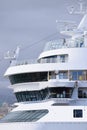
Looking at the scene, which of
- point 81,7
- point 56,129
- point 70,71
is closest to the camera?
point 56,129

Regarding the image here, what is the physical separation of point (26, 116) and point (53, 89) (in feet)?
8.39

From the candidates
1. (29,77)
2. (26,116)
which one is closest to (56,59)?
(29,77)

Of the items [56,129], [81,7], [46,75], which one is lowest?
[56,129]

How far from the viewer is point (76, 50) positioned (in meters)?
50.7

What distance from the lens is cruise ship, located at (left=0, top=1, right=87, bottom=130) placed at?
47.3 m

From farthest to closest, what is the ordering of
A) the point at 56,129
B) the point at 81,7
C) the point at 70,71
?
the point at 81,7
the point at 70,71
the point at 56,129

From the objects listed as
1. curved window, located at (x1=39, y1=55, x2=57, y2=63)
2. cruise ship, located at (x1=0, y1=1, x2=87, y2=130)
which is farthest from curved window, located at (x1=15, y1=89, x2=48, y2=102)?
curved window, located at (x1=39, y1=55, x2=57, y2=63)

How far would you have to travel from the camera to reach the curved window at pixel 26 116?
158ft

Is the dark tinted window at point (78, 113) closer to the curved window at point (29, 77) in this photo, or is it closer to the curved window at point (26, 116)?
the curved window at point (26, 116)

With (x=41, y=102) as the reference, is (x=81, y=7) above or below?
above

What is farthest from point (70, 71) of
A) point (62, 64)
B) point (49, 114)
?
point (49, 114)

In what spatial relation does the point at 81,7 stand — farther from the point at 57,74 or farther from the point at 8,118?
the point at 8,118

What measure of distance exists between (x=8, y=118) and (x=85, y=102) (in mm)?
6083

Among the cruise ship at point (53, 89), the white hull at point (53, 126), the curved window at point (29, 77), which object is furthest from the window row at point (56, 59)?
the white hull at point (53, 126)
